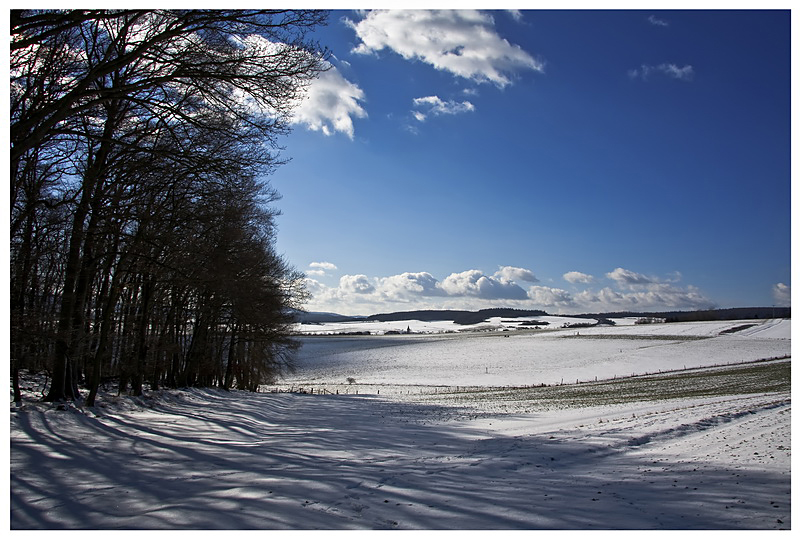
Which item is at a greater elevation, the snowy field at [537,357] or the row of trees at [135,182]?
the row of trees at [135,182]

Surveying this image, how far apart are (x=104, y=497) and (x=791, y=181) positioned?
9.68 meters

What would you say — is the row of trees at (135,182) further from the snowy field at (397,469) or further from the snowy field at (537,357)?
the snowy field at (537,357)

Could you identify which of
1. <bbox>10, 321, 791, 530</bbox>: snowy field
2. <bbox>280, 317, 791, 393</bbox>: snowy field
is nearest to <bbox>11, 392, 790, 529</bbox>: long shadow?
<bbox>10, 321, 791, 530</bbox>: snowy field

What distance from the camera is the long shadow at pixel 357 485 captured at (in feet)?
17.5

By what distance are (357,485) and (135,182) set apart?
36.9 feet

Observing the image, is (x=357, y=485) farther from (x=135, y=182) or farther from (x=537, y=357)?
(x=537, y=357)

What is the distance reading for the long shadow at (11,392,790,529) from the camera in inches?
210

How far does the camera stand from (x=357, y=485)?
6727 mm

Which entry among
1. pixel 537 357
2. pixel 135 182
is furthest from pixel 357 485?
pixel 537 357

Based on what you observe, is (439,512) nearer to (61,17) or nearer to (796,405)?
(796,405)

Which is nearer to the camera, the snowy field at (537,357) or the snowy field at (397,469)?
the snowy field at (397,469)

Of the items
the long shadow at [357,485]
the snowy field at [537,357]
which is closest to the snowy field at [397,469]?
the long shadow at [357,485]

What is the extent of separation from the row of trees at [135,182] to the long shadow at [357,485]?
4315 mm
